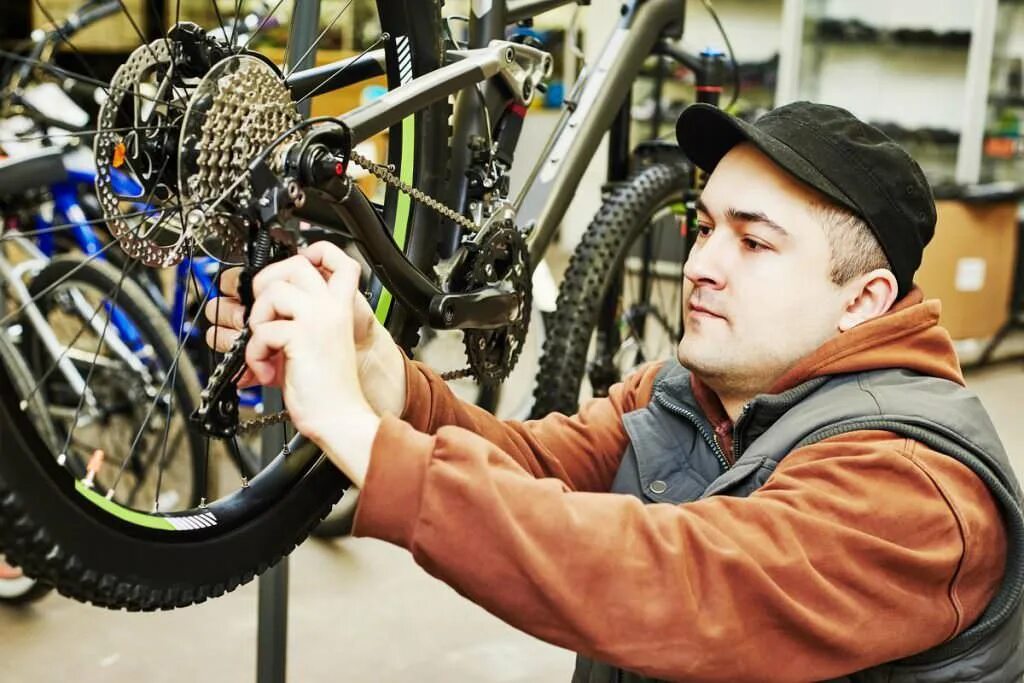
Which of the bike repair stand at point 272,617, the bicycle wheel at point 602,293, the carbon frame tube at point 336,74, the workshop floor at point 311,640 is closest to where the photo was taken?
the carbon frame tube at point 336,74

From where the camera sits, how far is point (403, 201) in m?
1.16

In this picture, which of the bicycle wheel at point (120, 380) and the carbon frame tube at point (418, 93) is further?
the bicycle wheel at point (120, 380)

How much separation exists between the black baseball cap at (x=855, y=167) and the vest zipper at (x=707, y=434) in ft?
0.76

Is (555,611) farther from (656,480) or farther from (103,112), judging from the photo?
(103,112)

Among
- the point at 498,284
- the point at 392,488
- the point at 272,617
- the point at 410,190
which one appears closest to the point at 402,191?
the point at 410,190

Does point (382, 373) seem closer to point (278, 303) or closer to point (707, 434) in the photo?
point (278, 303)

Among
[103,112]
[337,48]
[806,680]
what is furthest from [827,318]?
[337,48]

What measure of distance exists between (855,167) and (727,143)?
0.52ft

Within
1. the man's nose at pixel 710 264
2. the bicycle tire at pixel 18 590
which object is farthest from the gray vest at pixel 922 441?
the bicycle tire at pixel 18 590

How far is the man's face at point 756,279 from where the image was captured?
104 centimetres

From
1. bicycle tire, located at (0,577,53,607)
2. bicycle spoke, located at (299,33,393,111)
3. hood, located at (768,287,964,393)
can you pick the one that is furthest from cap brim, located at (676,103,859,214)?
bicycle tire, located at (0,577,53,607)

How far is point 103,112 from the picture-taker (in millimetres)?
954

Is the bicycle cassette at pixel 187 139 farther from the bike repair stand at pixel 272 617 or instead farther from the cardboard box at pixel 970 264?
the cardboard box at pixel 970 264

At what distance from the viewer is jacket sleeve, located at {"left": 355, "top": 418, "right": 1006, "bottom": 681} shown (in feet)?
2.63
